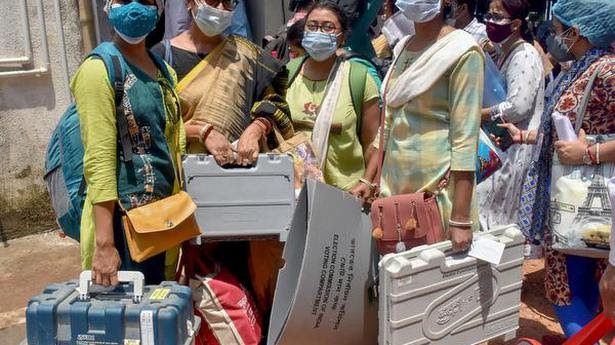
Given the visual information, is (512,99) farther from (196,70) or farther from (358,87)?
(196,70)

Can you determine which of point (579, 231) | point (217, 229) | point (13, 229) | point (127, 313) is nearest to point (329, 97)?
point (217, 229)

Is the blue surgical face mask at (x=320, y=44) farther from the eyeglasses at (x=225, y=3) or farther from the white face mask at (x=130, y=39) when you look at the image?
the white face mask at (x=130, y=39)

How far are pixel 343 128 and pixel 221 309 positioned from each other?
1.07 m

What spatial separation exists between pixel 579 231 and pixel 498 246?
1.34ft

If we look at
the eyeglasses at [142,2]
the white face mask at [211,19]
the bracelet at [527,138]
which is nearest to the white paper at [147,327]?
the eyeglasses at [142,2]

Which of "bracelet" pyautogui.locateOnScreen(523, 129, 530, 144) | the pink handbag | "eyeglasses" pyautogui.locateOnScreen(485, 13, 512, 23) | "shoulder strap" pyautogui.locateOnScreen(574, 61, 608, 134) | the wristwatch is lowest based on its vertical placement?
the pink handbag

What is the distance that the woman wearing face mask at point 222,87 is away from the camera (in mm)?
2820

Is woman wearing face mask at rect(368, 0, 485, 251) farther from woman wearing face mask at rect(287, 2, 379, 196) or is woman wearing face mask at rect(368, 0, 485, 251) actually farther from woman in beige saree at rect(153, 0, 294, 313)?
woman in beige saree at rect(153, 0, 294, 313)

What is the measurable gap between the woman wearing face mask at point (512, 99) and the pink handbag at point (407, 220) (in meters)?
1.20

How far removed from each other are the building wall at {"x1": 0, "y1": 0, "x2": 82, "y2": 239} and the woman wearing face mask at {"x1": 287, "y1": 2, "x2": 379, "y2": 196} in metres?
2.58

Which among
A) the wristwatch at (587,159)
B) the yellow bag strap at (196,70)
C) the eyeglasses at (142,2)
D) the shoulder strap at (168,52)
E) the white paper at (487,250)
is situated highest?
the eyeglasses at (142,2)

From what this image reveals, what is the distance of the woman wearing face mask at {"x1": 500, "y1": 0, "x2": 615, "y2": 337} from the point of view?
2609mm

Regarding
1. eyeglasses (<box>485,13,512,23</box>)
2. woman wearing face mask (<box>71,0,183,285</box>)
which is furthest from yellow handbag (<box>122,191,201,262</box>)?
eyeglasses (<box>485,13,512,23</box>)

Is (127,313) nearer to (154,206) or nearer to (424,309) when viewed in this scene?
(154,206)
